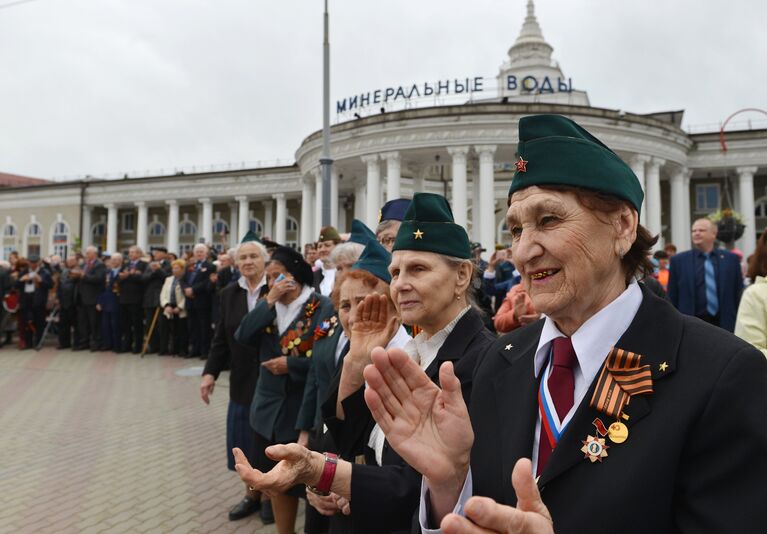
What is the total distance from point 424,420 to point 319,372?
2149 millimetres

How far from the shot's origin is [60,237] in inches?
1858

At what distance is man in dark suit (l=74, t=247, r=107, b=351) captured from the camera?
1391 cm

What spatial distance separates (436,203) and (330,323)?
1499mm

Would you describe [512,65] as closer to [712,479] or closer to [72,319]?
[72,319]

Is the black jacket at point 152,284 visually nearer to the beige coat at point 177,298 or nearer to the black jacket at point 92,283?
the beige coat at point 177,298

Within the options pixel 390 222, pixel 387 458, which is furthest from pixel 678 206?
pixel 387 458

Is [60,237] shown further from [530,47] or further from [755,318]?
[755,318]

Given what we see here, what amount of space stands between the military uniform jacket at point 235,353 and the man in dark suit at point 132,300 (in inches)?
356

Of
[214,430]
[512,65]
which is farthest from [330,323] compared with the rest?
[512,65]

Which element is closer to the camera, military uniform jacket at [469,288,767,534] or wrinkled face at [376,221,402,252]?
military uniform jacket at [469,288,767,534]

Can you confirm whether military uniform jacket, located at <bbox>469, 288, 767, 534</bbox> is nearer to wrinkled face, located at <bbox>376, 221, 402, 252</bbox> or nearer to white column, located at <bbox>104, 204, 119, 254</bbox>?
wrinkled face, located at <bbox>376, 221, 402, 252</bbox>

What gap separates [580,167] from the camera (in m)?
1.46

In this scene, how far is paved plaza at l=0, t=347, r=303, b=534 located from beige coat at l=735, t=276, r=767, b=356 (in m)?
3.77

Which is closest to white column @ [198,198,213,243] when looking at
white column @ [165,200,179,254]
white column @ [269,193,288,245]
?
white column @ [165,200,179,254]
